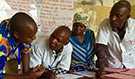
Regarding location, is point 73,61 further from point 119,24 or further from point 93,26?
point 93,26

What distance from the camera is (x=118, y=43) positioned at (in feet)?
7.29

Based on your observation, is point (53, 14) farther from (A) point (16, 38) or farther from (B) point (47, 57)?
(A) point (16, 38)

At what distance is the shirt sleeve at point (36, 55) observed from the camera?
1.89 metres

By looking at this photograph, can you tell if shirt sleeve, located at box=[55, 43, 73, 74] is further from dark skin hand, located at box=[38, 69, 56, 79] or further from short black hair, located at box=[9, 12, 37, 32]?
short black hair, located at box=[9, 12, 37, 32]

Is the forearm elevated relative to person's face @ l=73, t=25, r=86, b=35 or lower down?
lower down

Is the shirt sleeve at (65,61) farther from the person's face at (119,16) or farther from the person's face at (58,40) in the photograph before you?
the person's face at (119,16)

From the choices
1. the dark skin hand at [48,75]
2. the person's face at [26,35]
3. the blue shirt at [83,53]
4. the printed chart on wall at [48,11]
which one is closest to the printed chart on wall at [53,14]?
the printed chart on wall at [48,11]

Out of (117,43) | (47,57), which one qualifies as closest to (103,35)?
(117,43)

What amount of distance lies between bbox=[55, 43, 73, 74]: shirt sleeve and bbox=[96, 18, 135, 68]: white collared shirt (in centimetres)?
24

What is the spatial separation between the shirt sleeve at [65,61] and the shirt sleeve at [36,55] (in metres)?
0.12

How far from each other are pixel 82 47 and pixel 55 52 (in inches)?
12.0

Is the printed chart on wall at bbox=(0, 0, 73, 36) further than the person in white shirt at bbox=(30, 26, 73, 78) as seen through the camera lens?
Yes

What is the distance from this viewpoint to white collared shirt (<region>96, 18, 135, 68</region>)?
7.27ft

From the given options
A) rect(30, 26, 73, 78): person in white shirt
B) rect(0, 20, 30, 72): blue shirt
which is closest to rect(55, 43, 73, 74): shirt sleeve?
rect(30, 26, 73, 78): person in white shirt
